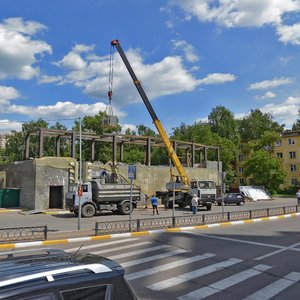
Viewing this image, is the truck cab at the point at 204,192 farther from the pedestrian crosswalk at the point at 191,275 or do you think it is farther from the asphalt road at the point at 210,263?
the pedestrian crosswalk at the point at 191,275

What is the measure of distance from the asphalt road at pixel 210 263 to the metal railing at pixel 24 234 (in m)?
1.78

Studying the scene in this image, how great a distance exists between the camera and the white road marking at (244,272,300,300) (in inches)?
289

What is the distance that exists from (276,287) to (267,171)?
5518 centimetres

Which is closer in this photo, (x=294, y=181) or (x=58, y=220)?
(x=58, y=220)

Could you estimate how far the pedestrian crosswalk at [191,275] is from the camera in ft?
24.8

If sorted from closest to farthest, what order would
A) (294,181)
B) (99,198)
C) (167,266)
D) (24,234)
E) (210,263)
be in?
(167,266), (210,263), (24,234), (99,198), (294,181)

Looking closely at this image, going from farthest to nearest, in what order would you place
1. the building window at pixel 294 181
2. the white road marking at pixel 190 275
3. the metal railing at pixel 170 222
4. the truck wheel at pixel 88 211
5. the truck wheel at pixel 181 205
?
the building window at pixel 294 181, the truck wheel at pixel 181 205, the truck wheel at pixel 88 211, the metal railing at pixel 170 222, the white road marking at pixel 190 275

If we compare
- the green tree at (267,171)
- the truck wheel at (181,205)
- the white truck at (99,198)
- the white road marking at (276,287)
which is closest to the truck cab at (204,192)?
the truck wheel at (181,205)

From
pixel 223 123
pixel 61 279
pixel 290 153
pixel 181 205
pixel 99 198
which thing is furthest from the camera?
pixel 223 123

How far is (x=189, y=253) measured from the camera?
38.5ft

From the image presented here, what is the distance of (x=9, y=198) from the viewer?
34.8 meters

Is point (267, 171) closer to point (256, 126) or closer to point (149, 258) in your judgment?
point (256, 126)

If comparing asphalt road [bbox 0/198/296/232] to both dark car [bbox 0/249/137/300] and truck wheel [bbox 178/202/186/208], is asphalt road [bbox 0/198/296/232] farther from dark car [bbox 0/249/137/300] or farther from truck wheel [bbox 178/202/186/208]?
dark car [bbox 0/249/137/300]

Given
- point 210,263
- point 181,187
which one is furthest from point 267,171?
point 210,263
